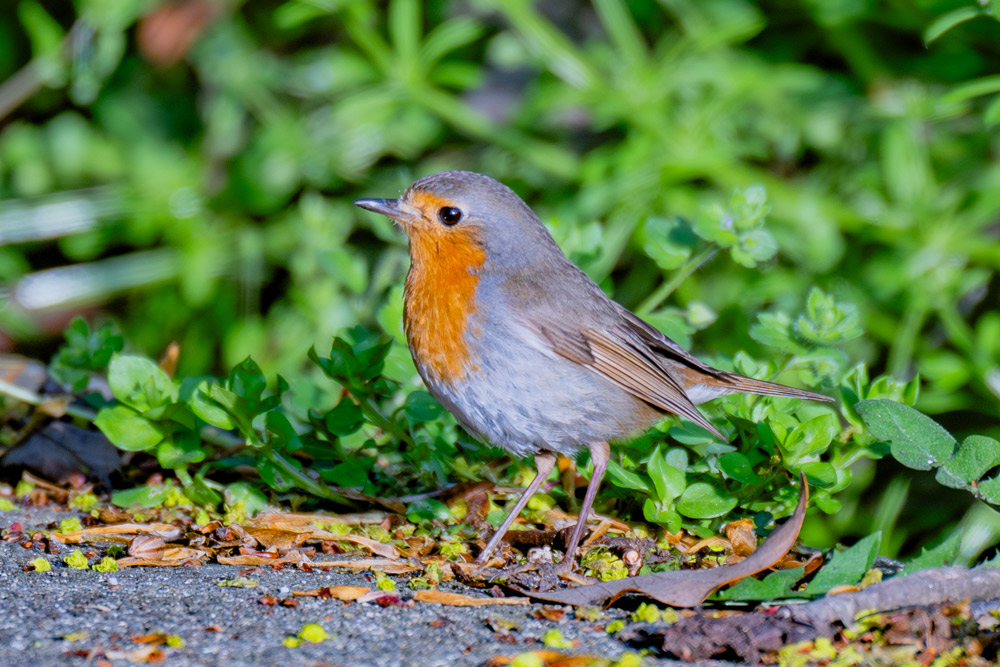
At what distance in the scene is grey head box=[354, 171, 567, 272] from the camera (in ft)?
11.4

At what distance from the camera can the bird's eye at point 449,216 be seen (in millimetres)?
3484

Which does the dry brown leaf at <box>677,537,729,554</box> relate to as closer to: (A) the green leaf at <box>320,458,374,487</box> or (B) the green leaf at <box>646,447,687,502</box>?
(B) the green leaf at <box>646,447,687,502</box>

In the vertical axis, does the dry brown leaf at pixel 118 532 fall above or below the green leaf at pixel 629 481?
below

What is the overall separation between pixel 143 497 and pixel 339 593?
902mm

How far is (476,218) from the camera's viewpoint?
347 cm

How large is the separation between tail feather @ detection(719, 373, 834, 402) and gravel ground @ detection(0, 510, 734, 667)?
1.08 metres

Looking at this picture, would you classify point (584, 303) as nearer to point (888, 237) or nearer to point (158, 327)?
point (888, 237)

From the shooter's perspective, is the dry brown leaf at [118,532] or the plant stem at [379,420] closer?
the dry brown leaf at [118,532]

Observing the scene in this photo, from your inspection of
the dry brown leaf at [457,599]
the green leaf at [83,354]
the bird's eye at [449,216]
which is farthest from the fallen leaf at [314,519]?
the bird's eye at [449,216]

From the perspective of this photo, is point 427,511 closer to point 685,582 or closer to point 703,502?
point 703,502

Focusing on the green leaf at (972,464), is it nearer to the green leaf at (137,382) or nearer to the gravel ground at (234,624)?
the gravel ground at (234,624)

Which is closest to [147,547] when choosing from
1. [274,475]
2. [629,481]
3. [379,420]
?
[274,475]

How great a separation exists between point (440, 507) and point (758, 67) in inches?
123

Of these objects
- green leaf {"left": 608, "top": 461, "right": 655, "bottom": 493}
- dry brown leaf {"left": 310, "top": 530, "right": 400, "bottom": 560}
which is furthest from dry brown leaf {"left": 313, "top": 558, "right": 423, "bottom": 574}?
green leaf {"left": 608, "top": 461, "right": 655, "bottom": 493}
